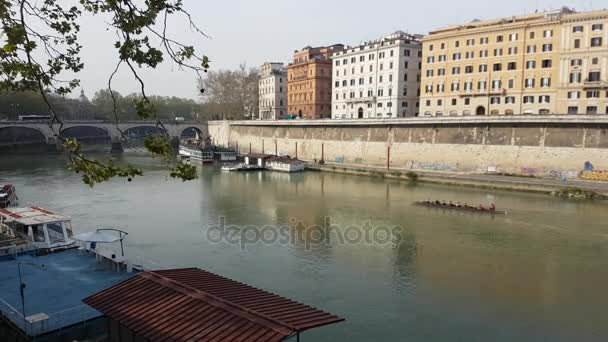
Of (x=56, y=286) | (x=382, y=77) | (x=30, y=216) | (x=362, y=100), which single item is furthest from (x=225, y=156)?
(x=56, y=286)

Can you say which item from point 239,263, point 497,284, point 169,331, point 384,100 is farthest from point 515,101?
point 169,331

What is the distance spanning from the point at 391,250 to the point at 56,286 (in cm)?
1207

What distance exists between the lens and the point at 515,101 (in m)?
43.8

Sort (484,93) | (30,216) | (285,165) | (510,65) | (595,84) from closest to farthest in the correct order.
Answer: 1. (30,216)
2. (595,84)
3. (510,65)
4. (484,93)
5. (285,165)

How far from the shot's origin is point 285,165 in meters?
45.7

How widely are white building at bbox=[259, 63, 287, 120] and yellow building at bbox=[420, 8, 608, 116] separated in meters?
30.3

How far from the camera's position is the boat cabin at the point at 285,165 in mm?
45156

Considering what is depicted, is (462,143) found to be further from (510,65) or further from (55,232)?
(55,232)

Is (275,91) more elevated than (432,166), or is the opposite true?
(275,91)

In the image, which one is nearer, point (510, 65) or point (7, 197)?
point (7, 197)

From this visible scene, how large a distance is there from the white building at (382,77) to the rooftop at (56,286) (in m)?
42.6

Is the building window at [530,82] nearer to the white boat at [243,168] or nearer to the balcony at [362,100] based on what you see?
the balcony at [362,100]

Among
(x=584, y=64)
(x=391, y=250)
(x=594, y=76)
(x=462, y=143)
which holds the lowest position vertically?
(x=391, y=250)

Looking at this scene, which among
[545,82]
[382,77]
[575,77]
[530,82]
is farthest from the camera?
[382,77]
